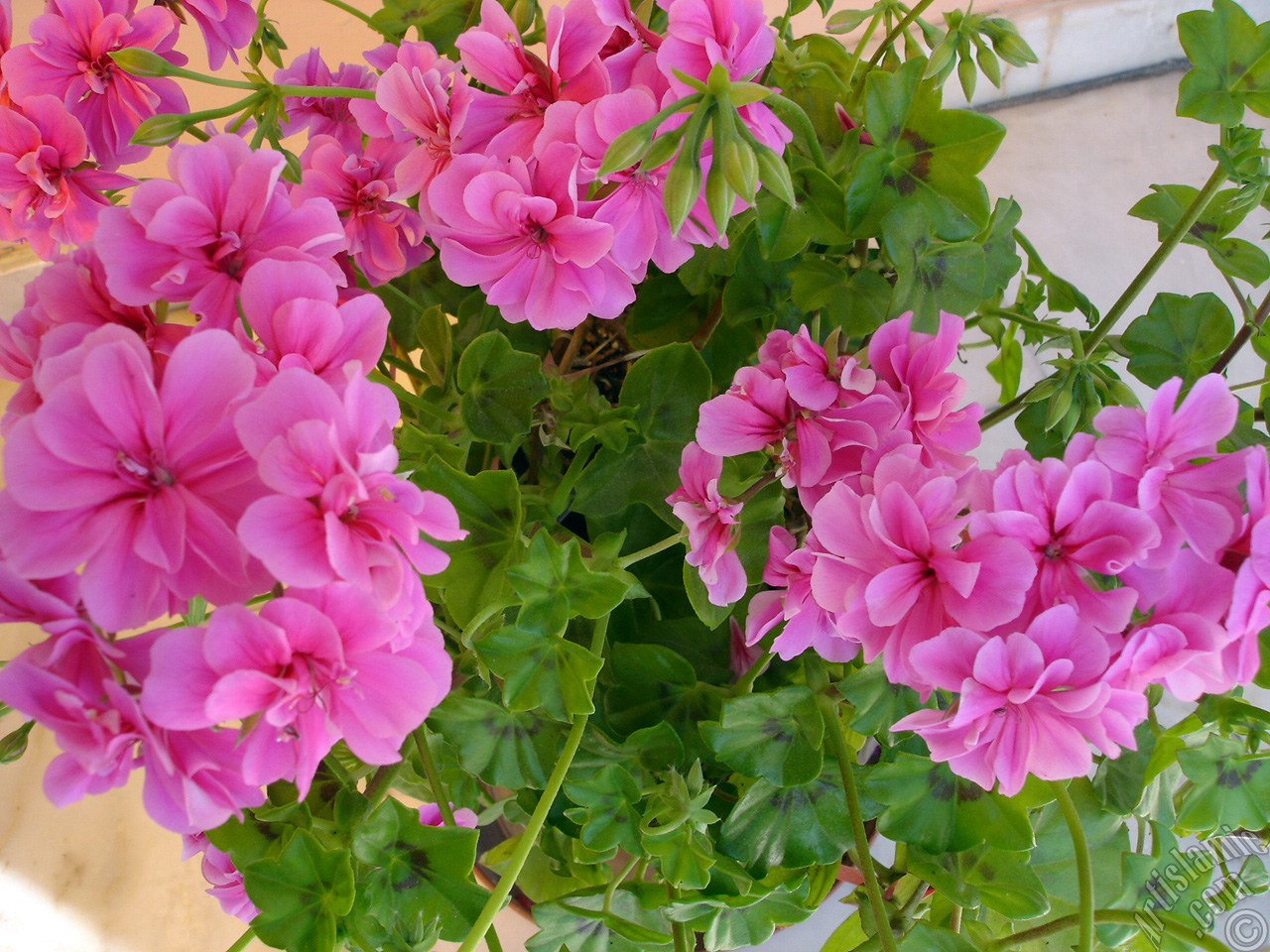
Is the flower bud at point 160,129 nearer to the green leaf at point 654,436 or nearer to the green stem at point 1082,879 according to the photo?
the green leaf at point 654,436

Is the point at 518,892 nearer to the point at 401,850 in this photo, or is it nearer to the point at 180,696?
the point at 401,850

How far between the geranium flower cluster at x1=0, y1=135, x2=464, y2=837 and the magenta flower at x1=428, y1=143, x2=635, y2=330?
8cm

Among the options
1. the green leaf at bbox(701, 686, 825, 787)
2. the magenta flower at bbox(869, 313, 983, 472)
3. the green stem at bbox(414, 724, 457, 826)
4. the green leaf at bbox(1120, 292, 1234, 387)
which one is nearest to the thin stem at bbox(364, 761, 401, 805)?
the green stem at bbox(414, 724, 457, 826)

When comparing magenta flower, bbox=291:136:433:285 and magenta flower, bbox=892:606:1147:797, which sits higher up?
magenta flower, bbox=291:136:433:285

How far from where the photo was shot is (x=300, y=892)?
12.7 inches

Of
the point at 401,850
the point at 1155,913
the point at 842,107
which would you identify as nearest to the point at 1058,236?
the point at 842,107

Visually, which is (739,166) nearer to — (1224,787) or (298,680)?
(298,680)

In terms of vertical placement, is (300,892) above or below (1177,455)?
below

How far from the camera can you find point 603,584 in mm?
318

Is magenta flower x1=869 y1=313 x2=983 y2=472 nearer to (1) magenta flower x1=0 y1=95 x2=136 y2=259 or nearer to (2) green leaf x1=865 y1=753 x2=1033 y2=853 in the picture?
(2) green leaf x1=865 y1=753 x2=1033 y2=853

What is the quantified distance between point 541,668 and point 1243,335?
341mm

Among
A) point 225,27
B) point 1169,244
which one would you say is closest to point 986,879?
point 1169,244

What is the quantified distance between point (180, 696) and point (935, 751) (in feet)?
0.65

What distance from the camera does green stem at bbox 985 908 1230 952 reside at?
0.34m
